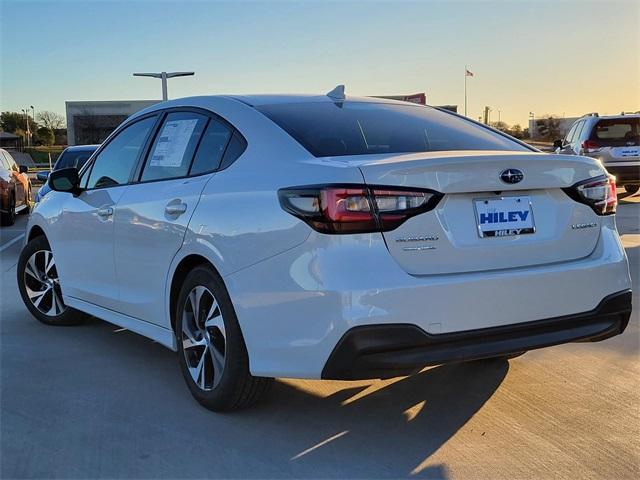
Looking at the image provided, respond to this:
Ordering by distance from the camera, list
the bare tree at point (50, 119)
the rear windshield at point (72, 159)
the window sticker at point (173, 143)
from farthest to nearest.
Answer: the bare tree at point (50, 119) < the rear windshield at point (72, 159) < the window sticker at point (173, 143)

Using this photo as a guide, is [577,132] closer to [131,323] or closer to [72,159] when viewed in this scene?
[72,159]

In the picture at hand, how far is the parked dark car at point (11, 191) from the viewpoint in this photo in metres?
13.7

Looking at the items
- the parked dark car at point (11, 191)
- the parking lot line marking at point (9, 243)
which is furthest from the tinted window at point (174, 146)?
the parked dark car at point (11, 191)

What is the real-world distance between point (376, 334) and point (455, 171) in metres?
0.79

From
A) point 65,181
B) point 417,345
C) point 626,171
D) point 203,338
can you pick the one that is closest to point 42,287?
point 65,181

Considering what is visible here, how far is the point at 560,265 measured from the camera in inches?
129

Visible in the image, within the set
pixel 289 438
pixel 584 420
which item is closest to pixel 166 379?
pixel 289 438

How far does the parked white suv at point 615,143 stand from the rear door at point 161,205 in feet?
39.1

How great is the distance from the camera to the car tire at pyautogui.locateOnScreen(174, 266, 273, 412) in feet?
11.1

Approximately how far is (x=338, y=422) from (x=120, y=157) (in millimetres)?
2465

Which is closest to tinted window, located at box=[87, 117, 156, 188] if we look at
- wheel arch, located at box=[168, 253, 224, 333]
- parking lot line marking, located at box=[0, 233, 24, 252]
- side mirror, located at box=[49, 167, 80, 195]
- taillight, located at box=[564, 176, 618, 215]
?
side mirror, located at box=[49, 167, 80, 195]

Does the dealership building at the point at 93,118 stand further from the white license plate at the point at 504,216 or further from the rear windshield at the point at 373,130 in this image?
the white license plate at the point at 504,216

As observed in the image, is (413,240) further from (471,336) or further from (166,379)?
(166,379)

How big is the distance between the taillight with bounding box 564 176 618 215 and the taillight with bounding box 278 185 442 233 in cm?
83
